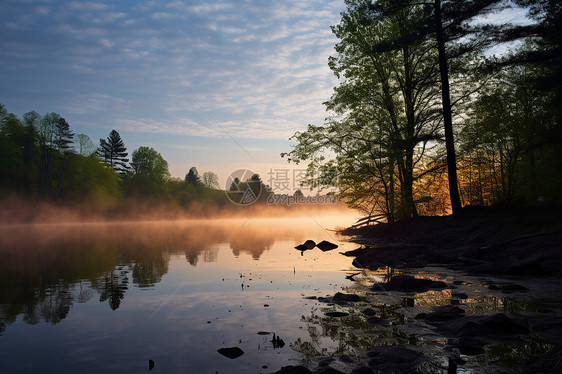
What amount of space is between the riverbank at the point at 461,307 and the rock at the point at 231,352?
118 centimetres

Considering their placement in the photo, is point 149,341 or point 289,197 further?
point 289,197

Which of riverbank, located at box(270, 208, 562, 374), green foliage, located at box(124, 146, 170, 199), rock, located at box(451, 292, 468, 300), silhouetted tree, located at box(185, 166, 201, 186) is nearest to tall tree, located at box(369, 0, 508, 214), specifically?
riverbank, located at box(270, 208, 562, 374)

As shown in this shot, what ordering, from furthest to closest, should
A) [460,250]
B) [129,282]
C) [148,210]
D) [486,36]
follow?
[148,210] < [486,36] < [460,250] < [129,282]

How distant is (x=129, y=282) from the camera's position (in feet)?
41.6

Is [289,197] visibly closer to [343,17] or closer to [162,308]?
[343,17]

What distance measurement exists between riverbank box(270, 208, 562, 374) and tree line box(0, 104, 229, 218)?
67187 millimetres

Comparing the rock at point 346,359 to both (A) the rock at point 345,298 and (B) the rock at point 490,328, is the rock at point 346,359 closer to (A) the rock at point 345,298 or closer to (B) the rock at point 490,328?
(B) the rock at point 490,328

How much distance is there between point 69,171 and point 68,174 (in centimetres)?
64

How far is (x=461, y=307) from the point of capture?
8.08 metres

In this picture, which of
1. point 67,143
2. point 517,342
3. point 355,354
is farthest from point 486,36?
point 67,143

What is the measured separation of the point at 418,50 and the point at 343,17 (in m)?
6.41

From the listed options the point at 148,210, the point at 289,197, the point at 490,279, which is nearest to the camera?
the point at 490,279

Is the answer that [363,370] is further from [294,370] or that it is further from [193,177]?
[193,177]

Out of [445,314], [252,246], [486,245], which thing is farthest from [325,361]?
[252,246]
